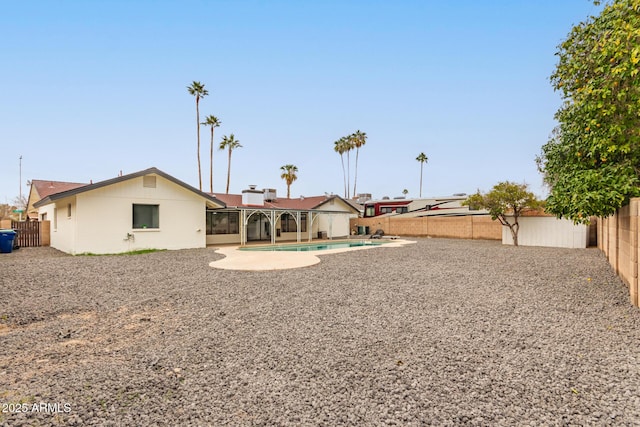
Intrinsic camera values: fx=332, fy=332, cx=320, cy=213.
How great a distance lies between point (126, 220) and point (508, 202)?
1976cm

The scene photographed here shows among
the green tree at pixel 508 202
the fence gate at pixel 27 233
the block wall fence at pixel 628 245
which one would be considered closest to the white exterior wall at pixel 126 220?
the fence gate at pixel 27 233

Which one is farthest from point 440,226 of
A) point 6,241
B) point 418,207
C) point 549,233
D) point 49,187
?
point 49,187

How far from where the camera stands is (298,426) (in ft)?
8.41

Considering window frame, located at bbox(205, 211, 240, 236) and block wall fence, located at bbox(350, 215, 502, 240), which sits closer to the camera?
window frame, located at bbox(205, 211, 240, 236)

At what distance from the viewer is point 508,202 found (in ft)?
61.5

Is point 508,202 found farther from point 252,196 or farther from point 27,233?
point 27,233

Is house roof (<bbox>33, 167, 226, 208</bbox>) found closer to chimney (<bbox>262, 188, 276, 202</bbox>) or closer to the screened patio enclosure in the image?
the screened patio enclosure

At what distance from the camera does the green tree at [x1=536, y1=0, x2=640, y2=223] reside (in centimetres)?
550

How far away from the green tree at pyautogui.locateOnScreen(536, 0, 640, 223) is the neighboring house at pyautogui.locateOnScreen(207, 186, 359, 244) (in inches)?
595

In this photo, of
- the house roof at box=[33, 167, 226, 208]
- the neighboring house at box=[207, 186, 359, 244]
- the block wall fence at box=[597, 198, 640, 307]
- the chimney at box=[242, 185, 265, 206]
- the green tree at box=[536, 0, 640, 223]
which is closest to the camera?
the green tree at box=[536, 0, 640, 223]

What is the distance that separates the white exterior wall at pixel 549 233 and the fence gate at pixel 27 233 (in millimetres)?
26286

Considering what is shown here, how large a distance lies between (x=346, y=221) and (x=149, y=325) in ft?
78.7

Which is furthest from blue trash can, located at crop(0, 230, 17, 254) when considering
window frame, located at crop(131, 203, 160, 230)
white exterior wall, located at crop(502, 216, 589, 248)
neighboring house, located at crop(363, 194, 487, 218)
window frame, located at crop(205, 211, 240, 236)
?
neighboring house, located at crop(363, 194, 487, 218)

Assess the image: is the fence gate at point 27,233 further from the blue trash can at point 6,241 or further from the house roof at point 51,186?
the house roof at point 51,186
